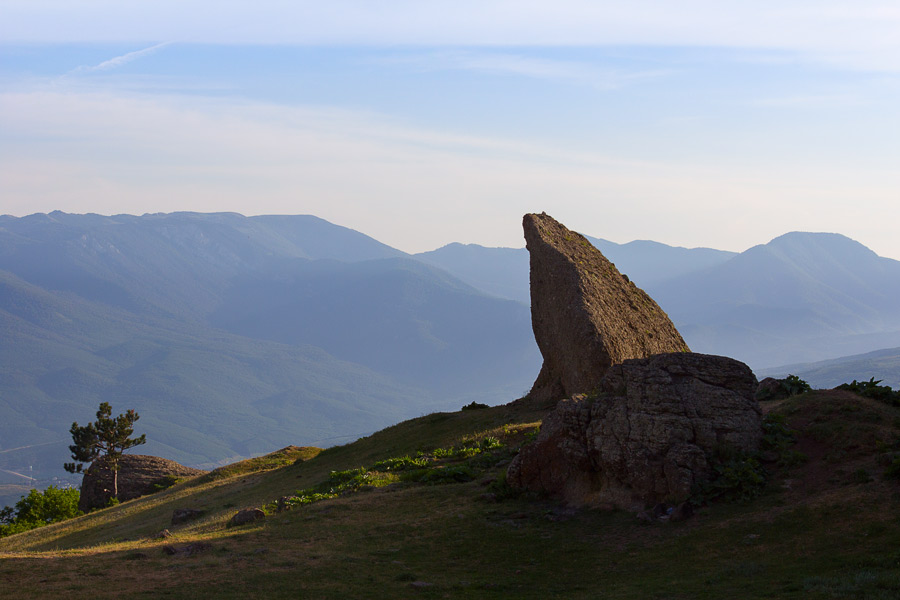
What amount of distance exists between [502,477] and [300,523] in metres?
4.85

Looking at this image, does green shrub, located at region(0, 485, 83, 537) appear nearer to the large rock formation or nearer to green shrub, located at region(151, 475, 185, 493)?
green shrub, located at region(151, 475, 185, 493)

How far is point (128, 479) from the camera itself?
4853 centimetres

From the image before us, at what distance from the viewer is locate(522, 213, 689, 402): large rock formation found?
26578mm

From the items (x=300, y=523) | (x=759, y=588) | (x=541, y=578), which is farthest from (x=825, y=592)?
(x=300, y=523)

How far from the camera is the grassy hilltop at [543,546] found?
13414 mm

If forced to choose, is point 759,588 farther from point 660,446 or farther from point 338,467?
point 338,467

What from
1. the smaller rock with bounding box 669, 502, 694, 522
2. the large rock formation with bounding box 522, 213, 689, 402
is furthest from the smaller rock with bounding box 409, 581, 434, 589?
the large rock formation with bounding box 522, 213, 689, 402

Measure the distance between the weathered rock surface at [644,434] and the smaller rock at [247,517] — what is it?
6180 millimetres

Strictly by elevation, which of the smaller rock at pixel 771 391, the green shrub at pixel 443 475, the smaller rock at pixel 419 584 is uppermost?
the smaller rock at pixel 771 391

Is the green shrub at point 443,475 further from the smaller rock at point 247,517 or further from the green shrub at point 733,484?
the green shrub at point 733,484

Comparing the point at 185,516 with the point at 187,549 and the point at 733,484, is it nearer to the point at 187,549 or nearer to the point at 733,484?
the point at 187,549

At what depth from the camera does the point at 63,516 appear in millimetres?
57250

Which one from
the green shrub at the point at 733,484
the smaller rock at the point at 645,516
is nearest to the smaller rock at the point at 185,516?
the smaller rock at the point at 645,516

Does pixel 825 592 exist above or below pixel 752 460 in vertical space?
below
